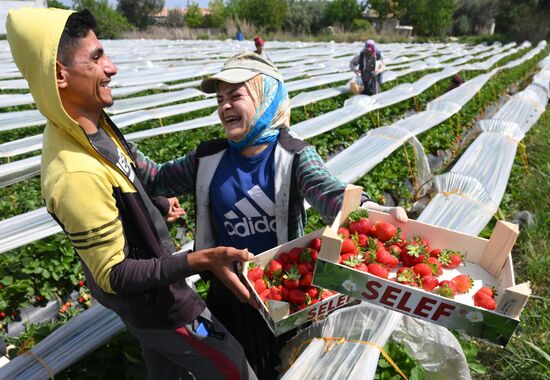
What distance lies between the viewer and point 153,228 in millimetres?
1418

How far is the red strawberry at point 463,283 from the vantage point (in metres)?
1.46

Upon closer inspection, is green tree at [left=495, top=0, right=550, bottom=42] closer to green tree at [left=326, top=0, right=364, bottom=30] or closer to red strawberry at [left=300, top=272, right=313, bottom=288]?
green tree at [left=326, top=0, right=364, bottom=30]

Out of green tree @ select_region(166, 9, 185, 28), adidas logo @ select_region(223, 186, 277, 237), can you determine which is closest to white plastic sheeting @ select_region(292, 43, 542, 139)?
adidas logo @ select_region(223, 186, 277, 237)

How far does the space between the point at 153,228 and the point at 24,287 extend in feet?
7.27

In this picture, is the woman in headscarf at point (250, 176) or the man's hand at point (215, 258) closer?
the man's hand at point (215, 258)

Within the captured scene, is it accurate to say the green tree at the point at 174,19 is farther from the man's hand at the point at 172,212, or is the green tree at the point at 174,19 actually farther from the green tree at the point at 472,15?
the man's hand at the point at 172,212

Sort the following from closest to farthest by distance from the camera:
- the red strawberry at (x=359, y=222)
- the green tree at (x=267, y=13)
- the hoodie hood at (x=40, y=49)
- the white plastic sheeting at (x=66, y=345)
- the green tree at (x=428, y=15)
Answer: the hoodie hood at (x=40, y=49) → the red strawberry at (x=359, y=222) → the white plastic sheeting at (x=66, y=345) → the green tree at (x=428, y=15) → the green tree at (x=267, y=13)

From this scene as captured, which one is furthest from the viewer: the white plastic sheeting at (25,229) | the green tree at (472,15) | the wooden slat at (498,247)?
the green tree at (472,15)

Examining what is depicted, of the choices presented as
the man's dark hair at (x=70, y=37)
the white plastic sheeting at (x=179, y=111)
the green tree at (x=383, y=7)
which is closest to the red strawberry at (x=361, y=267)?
the man's dark hair at (x=70, y=37)

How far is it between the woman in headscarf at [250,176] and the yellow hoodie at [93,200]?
0.40 m

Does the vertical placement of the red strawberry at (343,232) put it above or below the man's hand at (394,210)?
below

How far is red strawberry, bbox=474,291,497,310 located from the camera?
1352mm

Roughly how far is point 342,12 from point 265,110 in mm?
49813

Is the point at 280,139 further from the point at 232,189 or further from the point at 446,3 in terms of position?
the point at 446,3
